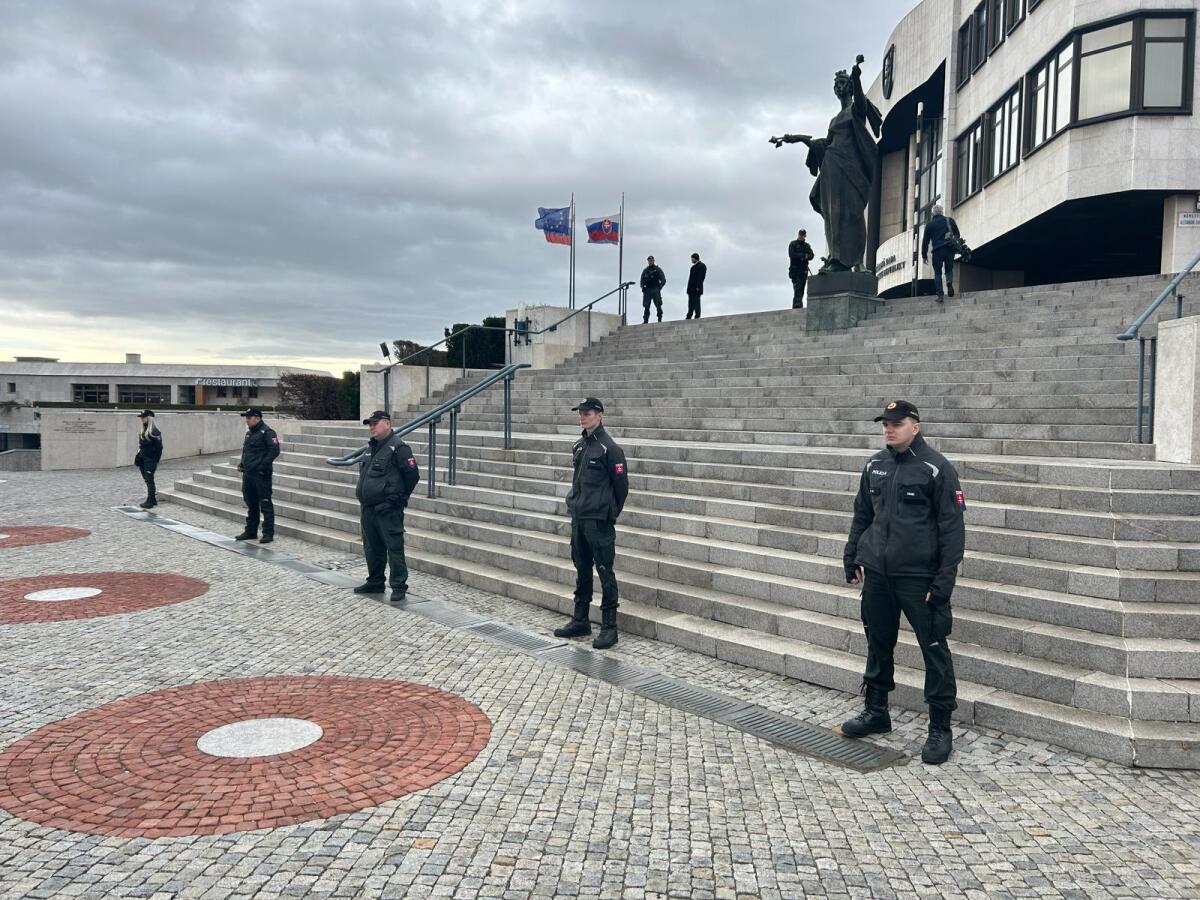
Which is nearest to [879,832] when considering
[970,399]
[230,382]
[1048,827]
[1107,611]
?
[1048,827]

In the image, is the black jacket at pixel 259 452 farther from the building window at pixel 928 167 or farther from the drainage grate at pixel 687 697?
the building window at pixel 928 167

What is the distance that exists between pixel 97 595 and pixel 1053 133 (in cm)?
2131

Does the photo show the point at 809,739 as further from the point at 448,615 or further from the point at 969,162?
the point at 969,162

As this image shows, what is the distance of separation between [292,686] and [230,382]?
82.2 metres

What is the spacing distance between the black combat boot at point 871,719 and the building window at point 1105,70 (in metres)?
18.6

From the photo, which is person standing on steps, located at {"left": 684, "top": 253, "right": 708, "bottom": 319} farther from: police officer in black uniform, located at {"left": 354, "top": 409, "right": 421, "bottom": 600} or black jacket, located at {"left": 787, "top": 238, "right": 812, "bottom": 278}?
police officer in black uniform, located at {"left": 354, "top": 409, "right": 421, "bottom": 600}

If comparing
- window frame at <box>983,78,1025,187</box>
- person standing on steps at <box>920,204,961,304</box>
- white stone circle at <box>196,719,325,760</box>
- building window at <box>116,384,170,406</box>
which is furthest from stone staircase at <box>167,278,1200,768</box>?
building window at <box>116,384,170,406</box>

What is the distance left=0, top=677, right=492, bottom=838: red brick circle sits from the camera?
385 cm

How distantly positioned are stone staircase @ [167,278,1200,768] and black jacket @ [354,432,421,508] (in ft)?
4.14

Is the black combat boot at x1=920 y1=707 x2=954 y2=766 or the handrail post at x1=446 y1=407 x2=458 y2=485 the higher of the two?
the handrail post at x1=446 y1=407 x2=458 y2=485

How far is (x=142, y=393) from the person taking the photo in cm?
8031

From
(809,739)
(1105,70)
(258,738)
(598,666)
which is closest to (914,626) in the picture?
(809,739)

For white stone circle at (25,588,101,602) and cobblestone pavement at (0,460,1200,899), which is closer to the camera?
cobblestone pavement at (0,460,1200,899)

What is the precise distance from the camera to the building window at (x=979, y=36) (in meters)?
25.0
